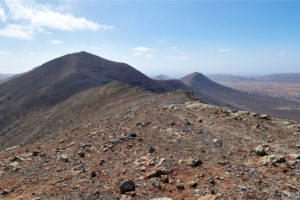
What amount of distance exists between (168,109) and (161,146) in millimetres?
6487

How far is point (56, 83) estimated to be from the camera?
159ft

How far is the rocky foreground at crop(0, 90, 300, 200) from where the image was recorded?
6098 mm

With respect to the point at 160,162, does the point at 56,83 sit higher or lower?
higher

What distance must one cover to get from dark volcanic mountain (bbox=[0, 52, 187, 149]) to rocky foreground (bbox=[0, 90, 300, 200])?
23587mm

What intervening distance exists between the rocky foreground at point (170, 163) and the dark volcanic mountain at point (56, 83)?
23.6 metres

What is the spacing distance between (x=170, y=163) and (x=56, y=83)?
4824cm

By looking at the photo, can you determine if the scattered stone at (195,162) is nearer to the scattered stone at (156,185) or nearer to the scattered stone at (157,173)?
the scattered stone at (157,173)

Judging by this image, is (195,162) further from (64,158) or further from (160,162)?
(64,158)

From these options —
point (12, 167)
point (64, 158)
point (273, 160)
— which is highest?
point (273, 160)

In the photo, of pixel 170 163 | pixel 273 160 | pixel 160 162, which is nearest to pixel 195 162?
pixel 170 163

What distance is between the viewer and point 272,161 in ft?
23.8

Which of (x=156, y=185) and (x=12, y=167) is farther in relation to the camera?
(x=12, y=167)

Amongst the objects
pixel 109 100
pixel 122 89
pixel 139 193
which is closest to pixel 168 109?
Answer: pixel 139 193

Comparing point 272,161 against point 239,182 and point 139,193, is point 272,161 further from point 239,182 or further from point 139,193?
point 139,193
